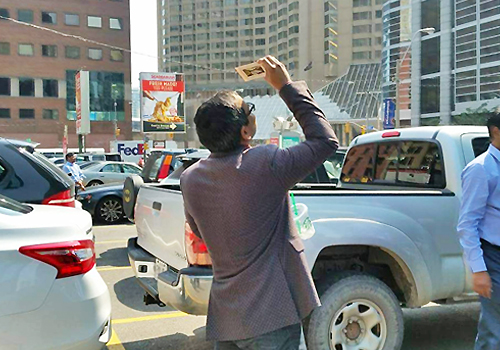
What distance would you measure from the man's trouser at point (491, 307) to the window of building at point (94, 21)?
70954 millimetres

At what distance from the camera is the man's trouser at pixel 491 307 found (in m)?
3.10

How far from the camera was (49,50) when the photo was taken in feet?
217

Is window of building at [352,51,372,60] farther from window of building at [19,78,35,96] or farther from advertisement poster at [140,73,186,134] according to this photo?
advertisement poster at [140,73,186,134]

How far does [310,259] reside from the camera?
3561mm

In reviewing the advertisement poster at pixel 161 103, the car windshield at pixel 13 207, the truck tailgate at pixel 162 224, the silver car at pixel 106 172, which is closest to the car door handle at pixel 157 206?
the truck tailgate at pixel 162 224

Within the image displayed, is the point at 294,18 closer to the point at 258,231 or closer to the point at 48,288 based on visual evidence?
the point at 48,288

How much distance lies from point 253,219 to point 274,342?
20.3 inches

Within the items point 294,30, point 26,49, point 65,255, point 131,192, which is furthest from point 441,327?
point 294,30

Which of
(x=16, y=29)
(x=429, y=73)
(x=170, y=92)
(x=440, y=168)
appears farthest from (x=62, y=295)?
(x=16, y=29)

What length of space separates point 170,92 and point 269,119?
37389 millimetres

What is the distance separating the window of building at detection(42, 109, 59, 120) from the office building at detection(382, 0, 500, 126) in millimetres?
42190

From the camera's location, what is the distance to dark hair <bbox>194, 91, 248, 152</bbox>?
2.10m

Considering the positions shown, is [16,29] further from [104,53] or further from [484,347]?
[484,347]

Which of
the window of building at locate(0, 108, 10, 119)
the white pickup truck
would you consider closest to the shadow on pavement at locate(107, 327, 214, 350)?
the white pickup truck
